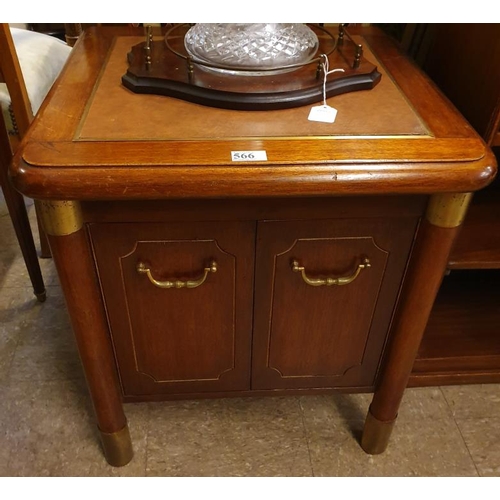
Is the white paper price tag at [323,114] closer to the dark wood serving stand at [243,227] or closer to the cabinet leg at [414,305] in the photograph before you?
the dark wood serving stand at [243,227]

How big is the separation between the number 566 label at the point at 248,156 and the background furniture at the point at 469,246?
0.39 m

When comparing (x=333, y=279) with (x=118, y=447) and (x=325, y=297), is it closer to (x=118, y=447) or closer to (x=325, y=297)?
(x=325, y=297)

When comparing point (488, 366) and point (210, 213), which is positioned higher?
point (210, 213)

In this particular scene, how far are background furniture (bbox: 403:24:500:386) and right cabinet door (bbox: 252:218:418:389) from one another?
20cm

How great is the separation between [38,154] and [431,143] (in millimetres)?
492

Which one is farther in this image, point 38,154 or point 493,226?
point 493,226

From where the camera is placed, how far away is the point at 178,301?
791 millimetres

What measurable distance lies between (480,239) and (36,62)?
1148 millimetres

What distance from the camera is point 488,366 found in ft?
3.60

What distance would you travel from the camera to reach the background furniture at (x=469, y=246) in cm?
79

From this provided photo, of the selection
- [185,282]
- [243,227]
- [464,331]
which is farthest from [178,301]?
[464,331]

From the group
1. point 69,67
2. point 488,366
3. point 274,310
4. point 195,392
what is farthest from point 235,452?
point 69,67

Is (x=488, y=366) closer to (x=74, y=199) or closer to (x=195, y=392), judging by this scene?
(x=195, y=392)

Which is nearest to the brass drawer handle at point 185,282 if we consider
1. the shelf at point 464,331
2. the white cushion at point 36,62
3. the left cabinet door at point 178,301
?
the left cabinet door at point 178,301
